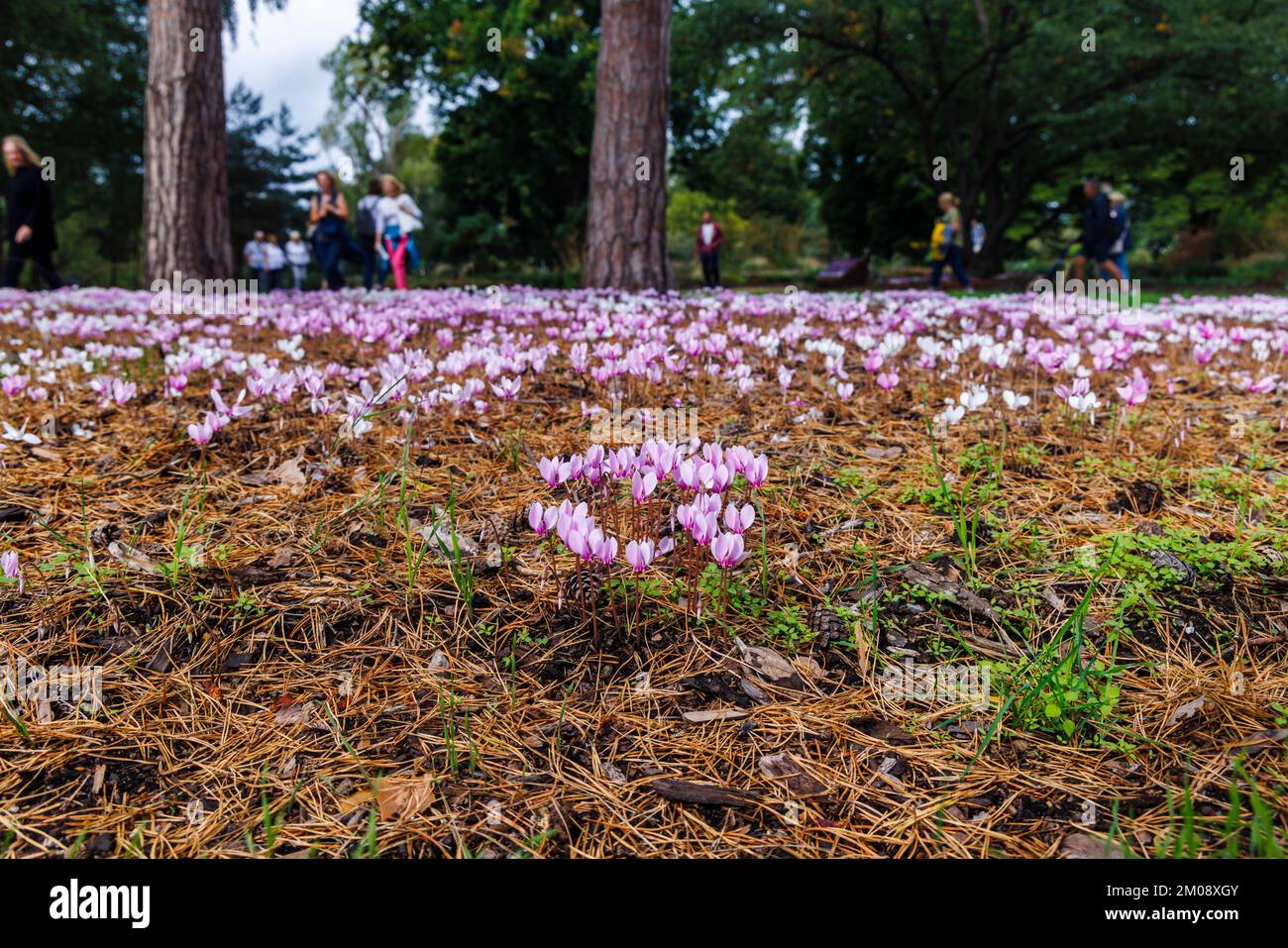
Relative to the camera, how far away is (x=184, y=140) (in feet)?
30.2

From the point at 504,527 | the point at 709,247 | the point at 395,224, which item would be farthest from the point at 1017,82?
the point at 504,527

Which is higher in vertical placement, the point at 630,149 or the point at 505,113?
the point at 505,113

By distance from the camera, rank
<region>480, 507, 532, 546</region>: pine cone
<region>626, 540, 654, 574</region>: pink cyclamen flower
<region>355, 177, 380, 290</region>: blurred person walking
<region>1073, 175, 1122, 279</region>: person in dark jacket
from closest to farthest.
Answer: <region>626, 540, 654, 574</region>: pink cyclamen flower → <region>480, 507, 532, 546</region>: pine cone → <region>355, 177, 380, 290</region>: blurred person walking → <region>1073, 175, 1122, 279</region>: person in dark jacket

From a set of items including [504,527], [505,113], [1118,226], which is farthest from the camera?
[505,113]

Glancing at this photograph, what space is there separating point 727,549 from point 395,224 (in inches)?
438

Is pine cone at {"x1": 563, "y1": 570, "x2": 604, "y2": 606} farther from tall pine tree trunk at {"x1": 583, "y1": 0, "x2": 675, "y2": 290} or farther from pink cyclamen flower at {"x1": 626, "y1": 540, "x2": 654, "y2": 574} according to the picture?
tall pine tree trunk at {"x1": 583, "y1": 0, "x2": 675, "y2": 290}

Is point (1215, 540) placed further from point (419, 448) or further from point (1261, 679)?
point (419, 448)

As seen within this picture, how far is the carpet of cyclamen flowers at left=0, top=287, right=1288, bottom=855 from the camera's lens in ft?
4.06

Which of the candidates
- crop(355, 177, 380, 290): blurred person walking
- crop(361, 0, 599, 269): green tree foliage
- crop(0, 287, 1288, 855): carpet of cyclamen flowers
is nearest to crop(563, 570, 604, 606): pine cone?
crop(0, 287, 1288, 855): carpet of cyclamen flowers

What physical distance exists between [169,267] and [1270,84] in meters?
24.1

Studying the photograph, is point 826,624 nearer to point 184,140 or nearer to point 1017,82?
point 184,140
